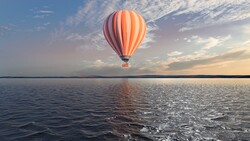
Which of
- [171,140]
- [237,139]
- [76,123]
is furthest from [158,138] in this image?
[76,123]

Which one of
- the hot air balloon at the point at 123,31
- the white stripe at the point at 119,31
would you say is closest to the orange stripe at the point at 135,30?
the hot air balloon at the point at 123,31

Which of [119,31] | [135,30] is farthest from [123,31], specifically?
[135,30]

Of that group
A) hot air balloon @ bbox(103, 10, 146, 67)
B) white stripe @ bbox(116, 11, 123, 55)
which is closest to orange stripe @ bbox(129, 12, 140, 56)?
hot air balloon @ bbox(103, 10, 146, 67)

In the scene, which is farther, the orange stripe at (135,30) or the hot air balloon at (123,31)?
the orange stripe at (135,30)

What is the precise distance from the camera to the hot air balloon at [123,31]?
43.1m

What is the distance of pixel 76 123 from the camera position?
65.5 feet

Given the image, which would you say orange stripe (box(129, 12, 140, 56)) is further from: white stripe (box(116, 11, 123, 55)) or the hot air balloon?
white stripe (box(116, 11, 123, 55))

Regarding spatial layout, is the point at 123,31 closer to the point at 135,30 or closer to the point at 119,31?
the point at 119,31

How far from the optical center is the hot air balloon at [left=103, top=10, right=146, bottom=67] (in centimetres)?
4312

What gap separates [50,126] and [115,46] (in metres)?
28.8

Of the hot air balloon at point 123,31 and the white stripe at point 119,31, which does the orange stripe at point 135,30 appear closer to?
the hot air balloon at point 123,31

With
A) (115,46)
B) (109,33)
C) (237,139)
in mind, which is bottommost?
(237,139)

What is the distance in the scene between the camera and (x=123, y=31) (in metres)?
43.0

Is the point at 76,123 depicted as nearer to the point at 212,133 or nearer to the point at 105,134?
the point at 105,134
